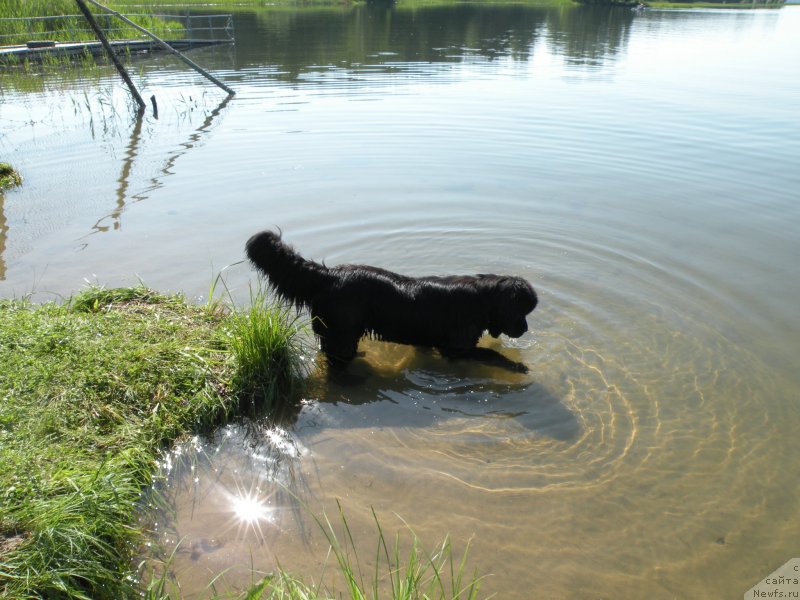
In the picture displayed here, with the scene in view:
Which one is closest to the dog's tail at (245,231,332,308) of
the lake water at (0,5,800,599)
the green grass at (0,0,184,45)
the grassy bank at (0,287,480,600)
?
→ the grassy bank at (0,287,480,600)

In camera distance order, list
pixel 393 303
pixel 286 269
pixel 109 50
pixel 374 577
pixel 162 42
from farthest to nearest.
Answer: pixel 162 42
pixel 109 50
pixel 393 303
pixel 286 269
pixel 374 577

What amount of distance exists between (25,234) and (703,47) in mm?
28754

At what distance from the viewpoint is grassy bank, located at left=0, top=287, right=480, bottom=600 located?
9.87 ft

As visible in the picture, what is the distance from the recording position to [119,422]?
411 cm

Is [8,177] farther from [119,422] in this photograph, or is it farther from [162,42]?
[119,422]

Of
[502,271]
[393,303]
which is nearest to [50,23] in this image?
[502,271]

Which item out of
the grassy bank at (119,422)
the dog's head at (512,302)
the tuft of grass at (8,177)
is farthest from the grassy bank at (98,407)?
the tuft of grass at (8,177)

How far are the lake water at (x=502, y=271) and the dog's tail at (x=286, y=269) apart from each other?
86 centimetres

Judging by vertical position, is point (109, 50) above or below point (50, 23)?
below

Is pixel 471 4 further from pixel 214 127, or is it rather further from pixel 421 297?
pixel 421 297

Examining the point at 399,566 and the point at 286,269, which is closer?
the point at 399,566

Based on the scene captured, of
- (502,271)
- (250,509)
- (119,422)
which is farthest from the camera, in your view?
(502,271)

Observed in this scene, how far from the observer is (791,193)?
30.8 ft

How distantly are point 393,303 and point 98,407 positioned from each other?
7.75ft
